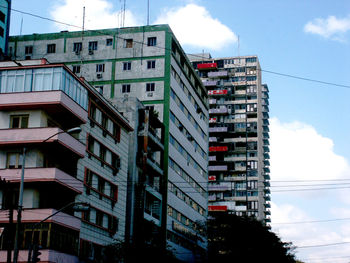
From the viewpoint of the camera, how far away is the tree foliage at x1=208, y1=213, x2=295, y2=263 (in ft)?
236

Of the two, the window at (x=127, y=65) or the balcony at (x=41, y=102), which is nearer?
the balcony at (x=41, y=102)

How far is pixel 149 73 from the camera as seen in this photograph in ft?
243

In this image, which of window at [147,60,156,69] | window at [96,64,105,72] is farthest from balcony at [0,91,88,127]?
window at [96,64,105,72]

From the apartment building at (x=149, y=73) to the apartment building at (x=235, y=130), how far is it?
52.7 metres

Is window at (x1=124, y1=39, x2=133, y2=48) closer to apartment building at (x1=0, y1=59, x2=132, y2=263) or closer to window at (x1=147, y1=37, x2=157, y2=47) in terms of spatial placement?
window at (x1=147, y1=37, x2=157, y2=47)

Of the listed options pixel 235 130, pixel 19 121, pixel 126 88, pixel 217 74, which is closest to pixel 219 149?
pixel 235 130

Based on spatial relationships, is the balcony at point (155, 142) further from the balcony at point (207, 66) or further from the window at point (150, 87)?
the balcony at point (207, 66)

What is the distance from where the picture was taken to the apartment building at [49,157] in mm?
41469

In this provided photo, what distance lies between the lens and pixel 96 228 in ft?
162

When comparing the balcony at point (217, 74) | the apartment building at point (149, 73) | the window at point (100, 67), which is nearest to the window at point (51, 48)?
the apartment building at point (149, 73)

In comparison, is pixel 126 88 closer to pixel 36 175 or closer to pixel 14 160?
pixel 14 160

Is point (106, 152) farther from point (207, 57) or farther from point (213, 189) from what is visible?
point (207, 57)

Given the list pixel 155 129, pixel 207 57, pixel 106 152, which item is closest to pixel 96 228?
pixel 106 152

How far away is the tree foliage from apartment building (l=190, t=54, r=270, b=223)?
54.3 m
